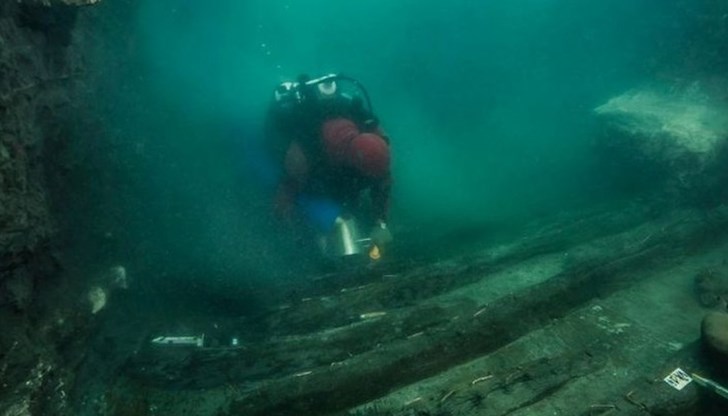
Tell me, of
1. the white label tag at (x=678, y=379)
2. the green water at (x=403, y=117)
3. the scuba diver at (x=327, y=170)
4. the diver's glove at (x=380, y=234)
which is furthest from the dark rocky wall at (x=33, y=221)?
the white label tag at (x=678, y=379)

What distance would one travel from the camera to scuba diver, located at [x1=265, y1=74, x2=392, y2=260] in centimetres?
494

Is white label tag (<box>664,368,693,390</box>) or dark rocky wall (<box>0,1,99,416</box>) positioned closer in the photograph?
dark rocky wall (<box>0,1,99,416</box>)

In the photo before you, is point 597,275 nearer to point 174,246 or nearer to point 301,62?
point 174,246

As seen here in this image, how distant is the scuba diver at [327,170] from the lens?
4941 mm

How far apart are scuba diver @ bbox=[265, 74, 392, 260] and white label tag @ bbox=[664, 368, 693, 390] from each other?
9.47 ft

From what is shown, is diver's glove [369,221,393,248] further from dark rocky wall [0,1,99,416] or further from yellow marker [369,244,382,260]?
dark rocky wall [0,1,99,416]

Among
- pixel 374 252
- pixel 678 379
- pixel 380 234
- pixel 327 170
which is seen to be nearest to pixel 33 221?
pixel 327 170

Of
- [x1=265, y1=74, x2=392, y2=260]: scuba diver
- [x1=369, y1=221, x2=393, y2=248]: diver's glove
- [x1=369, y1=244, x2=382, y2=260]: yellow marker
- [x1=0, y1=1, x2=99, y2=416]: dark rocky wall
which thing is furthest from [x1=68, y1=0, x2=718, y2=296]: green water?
[x1=369, y1=221, x2=393, y2=248]: diver's glove

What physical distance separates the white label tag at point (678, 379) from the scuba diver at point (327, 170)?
114 inches

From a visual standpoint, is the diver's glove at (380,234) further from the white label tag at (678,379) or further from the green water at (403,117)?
the white label tag at (678,379)

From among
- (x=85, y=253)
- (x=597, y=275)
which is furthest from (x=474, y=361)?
(x=85, y=253)

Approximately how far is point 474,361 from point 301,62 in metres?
25.9

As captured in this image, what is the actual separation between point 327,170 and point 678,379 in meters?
3.68

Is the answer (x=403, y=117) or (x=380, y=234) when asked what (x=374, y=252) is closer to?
(x=380, y=234)
